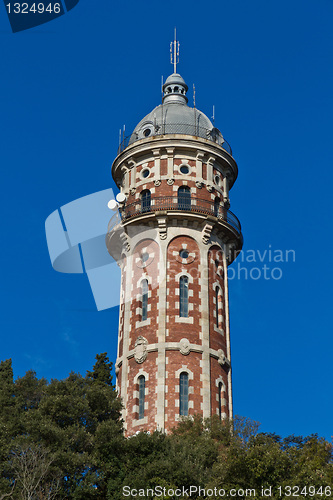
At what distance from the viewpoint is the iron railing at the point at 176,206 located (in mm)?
53000

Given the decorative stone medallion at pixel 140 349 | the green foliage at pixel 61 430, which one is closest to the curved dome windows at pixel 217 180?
the decorative stone medallion at pixel 140 349

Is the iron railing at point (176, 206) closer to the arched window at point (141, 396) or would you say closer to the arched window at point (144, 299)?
the arched window at point (144, 299)

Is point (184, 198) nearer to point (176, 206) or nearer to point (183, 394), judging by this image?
point (176, 206)

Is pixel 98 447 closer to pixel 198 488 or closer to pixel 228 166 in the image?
pixel 198 488

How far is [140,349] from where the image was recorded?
163 ft

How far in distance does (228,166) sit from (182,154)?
419cm

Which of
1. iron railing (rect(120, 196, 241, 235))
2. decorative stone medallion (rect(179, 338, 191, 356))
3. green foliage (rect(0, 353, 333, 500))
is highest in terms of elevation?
iron railing (rect(120, 196, 241, 235))


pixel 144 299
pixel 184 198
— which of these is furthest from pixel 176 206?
pixel 144 299

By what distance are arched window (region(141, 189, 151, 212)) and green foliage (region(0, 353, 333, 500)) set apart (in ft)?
52.3

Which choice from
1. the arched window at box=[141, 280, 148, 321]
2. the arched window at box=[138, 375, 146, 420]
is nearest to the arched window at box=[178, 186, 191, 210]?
the arched window at box=[141, 280, 148, 321]

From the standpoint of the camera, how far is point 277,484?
32812 millimetres

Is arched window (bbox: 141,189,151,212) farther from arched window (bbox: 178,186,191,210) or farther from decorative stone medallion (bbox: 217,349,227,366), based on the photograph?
decorative stone medallion (bbox: 217,349,227,366)

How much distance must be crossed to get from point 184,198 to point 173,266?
5199mm

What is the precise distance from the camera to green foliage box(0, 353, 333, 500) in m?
33.4
